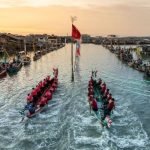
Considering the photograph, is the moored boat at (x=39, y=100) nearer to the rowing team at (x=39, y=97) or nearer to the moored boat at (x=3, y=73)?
the rowing team at (x=39, y=97)

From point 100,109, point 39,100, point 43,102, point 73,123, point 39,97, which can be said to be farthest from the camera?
point 39,97

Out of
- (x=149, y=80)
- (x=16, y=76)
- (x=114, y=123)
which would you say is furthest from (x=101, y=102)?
(x=16, y=76)

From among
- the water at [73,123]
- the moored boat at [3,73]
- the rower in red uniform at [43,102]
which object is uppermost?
the rower in red uniform at [43,102]

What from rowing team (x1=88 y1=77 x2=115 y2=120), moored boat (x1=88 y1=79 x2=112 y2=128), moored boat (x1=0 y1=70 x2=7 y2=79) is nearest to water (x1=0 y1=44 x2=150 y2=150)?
moored boat (x1=88 y1=79 x2=112 y2=128)

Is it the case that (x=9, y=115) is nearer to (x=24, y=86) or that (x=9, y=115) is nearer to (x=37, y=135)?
(x=37, y=135)

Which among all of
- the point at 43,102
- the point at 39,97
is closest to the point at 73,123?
the point at 43,102

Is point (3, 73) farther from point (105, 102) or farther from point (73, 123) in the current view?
point (73, 123)

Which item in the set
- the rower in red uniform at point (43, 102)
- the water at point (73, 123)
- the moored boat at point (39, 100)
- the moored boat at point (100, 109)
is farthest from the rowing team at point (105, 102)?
the moored boat at point (39, 100)

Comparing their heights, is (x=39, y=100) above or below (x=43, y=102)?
below

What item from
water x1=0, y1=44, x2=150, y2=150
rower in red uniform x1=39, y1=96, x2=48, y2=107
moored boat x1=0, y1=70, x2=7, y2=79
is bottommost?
water x1=0, y1=44, x2=150, y2=150

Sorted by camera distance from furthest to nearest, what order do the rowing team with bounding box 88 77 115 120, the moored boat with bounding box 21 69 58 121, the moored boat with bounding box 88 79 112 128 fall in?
the moored boat with bounding box 21 69 58 121 → the rowing team with bounding box 88 77 115 120 → the moored boat with bounding box 88 79 112 128

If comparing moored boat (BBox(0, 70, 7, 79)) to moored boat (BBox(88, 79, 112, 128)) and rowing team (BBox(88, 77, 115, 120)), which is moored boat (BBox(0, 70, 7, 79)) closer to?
moored boat (BBox(88, 79, 112, 128))
